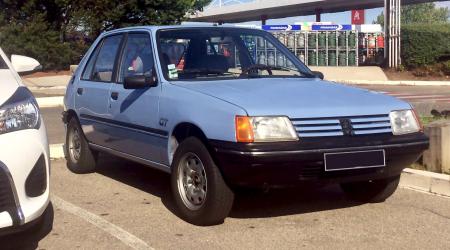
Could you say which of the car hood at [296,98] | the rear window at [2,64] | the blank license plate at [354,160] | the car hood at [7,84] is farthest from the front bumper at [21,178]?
the blank license plate at [354,160]

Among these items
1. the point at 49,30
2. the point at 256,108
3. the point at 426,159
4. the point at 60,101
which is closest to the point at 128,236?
the point at 256,108

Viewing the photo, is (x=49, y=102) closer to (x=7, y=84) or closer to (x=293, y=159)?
(x=7, y=84)

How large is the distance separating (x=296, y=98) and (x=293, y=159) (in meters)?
0.59

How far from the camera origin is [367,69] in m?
31.4

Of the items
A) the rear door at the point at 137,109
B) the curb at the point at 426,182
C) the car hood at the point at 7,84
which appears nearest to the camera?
the car hood at the point at 7,84

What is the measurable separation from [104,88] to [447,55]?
25.9 m

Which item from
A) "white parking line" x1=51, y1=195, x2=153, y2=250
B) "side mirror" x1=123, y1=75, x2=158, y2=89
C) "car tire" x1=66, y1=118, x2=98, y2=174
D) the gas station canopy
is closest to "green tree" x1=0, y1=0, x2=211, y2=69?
the gas station canopy

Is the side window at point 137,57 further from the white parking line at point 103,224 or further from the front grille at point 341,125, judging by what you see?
the front grille at point 341,125

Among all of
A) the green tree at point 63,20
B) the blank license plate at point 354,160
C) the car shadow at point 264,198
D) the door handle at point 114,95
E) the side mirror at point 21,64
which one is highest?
the green tree at point 63,20

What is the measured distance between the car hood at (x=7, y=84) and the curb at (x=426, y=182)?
3.89 m

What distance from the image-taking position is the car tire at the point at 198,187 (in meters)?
4.74

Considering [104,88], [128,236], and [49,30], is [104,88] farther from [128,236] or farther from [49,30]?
[49,30]

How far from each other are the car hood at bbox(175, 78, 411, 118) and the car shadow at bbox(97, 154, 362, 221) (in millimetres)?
851

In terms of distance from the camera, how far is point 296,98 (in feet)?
16.0
